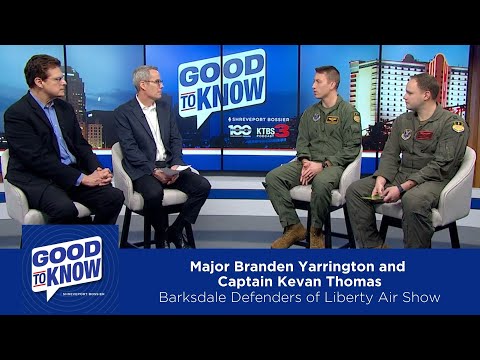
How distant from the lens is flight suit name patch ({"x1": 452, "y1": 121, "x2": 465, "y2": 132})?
127 inches

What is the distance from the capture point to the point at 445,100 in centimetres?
643

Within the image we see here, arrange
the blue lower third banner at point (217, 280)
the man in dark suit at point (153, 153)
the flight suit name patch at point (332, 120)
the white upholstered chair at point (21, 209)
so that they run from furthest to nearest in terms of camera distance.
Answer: the flight suit name patch at point (332, 120) < the man in dark suit at point (153, 153) < the white upholstered chair at point (21, 209) < the blue lower third banner at point (217, 280)

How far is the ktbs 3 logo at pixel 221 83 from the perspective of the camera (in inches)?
261

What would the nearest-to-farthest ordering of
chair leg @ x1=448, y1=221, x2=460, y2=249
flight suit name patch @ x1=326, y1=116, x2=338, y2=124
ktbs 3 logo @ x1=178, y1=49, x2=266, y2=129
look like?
chair leg @ x1=448, y1=221, x2=460, y2=249, flight suit name patch @ x1=326, y1=116, x2=338, y2=124, ktbs 3 logo @ x1=178, y1=49, x2=266, y2=129

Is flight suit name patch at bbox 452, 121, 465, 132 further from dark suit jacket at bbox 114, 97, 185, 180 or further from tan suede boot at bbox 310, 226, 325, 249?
dark suit jacket at bbox 114, 97, 185, 180

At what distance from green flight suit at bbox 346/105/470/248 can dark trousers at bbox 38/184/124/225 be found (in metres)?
1.53

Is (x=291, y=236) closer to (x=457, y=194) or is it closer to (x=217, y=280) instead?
(x=457, y=194)

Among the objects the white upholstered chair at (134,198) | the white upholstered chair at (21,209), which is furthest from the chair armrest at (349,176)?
the white upholstered chair at (21,209)

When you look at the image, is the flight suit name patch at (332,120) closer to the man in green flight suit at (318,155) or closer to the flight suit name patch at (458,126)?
the man in green flight suit at (318,155)

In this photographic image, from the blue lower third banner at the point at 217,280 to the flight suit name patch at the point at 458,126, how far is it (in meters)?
1.40

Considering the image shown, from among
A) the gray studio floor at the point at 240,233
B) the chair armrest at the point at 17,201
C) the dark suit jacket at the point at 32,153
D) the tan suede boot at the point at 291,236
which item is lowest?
the gray studio floor at the point at 240,233

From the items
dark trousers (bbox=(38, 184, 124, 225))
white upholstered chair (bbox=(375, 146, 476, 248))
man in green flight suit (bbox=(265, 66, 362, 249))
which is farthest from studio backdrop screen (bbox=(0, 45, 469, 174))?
dark trousers (bbox=(38, 184, 124, 225))
